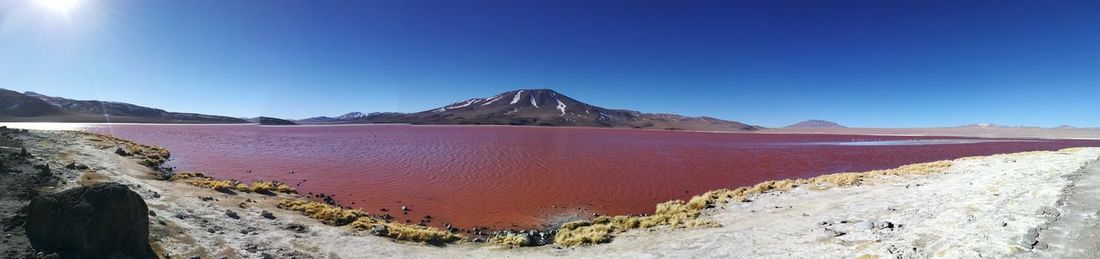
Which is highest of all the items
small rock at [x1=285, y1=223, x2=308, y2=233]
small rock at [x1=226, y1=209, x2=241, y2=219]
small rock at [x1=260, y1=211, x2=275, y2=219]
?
small rock at [x1=226, y1=209, x2=241, y2=219]

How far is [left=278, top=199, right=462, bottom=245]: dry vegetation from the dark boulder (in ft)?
15.3

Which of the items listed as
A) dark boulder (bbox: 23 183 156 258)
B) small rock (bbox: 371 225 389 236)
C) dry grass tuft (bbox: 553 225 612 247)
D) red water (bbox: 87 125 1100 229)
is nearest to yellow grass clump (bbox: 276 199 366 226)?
small rock (bbox: 371 225 389 236)

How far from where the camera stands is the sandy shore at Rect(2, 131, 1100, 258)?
26.1 ft

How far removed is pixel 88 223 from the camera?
6.81 meters

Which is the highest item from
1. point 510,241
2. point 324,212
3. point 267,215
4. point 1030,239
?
point 1030,239

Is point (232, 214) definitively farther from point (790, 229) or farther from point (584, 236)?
point (790, 229)

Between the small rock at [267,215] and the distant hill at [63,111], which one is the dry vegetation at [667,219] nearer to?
the small rock at [267,215]

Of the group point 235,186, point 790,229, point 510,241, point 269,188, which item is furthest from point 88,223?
point 790,229

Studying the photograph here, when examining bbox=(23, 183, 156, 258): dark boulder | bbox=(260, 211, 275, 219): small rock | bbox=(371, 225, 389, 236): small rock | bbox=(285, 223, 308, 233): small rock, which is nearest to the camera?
bbox=(23, 183, 156, 258): dark boulder

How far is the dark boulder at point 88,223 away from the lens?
6.71m

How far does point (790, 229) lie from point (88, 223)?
42.5ft

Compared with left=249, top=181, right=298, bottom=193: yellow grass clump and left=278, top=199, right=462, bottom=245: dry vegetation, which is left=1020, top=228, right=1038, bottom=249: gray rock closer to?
left=278, top=199, right=462, bottom=245: dry vegetation

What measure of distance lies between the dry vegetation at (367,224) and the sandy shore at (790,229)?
1.37 ft

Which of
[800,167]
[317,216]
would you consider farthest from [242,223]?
[800,167]
